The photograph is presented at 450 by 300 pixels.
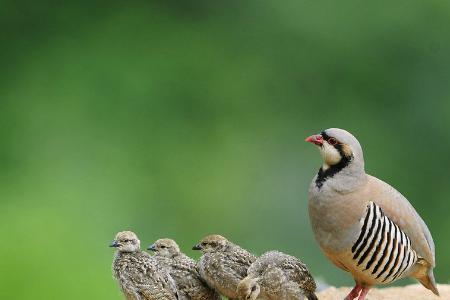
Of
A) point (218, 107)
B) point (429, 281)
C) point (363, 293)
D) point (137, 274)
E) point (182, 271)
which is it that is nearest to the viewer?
point (137, 274)

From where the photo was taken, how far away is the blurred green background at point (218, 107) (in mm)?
8508

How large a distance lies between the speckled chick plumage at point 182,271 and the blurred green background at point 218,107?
112 inches

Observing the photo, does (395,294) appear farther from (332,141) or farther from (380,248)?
(332,141)

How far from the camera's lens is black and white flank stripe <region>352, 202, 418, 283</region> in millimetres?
4754

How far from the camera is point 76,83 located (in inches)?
364

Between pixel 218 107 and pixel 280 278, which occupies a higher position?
pixel 218 107

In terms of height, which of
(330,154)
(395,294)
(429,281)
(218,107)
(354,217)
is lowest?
(429,281)

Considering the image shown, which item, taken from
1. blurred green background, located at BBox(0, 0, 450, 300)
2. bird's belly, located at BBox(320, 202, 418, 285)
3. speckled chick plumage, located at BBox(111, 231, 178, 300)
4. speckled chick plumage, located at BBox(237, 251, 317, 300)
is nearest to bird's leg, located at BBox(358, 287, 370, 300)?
bird's belly, located at BBox(320, 202, 418, 285)

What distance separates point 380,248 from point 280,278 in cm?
62

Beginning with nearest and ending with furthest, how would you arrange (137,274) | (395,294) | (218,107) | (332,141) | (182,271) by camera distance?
(137,274)
(182,271)
(332,141)
(395,294)
(218,107)

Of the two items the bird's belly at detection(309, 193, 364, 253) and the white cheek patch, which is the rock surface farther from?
the white cheek patch

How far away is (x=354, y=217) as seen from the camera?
187 inches

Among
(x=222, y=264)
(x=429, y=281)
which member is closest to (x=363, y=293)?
(x=429, y=281)

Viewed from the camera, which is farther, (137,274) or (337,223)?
(337,223)
